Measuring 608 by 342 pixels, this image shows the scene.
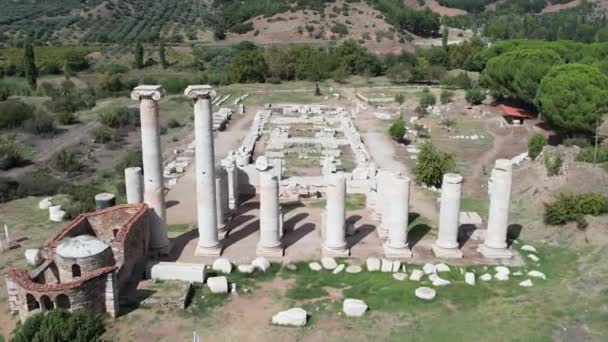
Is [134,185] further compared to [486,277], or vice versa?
[134,185]

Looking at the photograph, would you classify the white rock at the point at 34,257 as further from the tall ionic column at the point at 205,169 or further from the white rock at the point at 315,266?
the white rock at the point at 315,266

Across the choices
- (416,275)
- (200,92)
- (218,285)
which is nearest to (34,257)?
(218,285)

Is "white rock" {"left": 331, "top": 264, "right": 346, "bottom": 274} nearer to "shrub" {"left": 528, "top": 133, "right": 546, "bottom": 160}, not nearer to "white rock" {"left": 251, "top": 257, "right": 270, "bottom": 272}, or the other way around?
"white rock" {"left": 251, "top": 257, "right": 270, "bottom": 272}

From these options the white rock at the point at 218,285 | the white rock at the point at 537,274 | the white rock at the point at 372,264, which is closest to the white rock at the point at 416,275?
the white rock at the point at 372,264

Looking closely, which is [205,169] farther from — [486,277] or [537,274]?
[537,274]

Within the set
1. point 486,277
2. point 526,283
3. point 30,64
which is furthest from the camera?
point 30,64

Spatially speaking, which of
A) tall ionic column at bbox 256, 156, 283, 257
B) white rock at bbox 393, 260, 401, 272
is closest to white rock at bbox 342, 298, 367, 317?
white rock at bbox 393, 260, 401, 272

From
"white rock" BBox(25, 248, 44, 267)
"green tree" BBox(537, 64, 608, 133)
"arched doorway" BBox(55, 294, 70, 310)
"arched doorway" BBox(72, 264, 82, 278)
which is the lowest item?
"white rock" BBox(25, 248, 44, 267)

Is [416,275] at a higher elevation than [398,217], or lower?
lower
